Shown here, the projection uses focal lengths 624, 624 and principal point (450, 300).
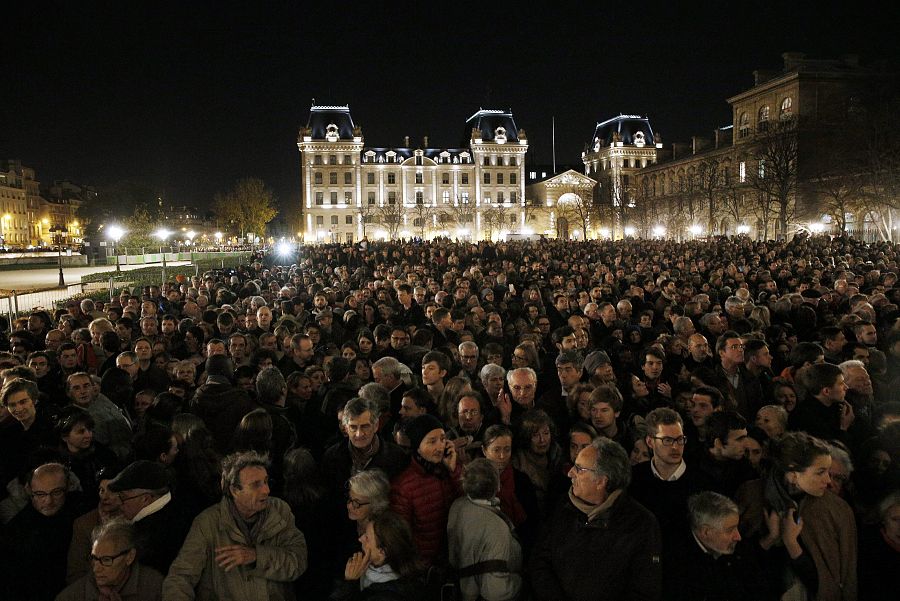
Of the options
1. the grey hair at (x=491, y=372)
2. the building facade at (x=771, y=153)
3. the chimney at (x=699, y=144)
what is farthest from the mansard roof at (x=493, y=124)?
the grey hair at (x=491, y=372)

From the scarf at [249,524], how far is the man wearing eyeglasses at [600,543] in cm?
149

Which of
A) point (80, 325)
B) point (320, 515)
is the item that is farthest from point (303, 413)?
point (80, 325)

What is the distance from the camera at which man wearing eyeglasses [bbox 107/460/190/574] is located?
3494mm

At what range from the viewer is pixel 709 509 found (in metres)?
3.16

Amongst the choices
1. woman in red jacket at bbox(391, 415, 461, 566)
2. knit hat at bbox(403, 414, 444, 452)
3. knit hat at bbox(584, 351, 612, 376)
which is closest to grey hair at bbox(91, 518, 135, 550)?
woman in red jacket at bbox(391, 415, 461, 566)

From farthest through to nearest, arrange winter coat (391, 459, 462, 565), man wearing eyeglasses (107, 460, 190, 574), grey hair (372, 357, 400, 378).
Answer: grey hair (372, 357, 400, 378), winter coat (391, 459, 462, 565), man wearing eyeglasses (107, 460, 190, 574)

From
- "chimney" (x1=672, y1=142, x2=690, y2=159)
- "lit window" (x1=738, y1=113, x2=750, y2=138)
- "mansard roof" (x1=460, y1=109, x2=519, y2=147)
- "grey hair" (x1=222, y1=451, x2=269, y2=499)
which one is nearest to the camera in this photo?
"grey hair" (x1=222, y1=451, x2=269, y2=499)

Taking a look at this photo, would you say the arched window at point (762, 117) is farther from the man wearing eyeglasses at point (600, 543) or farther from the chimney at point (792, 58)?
the man wearing eyeglasses at point (600, 543)

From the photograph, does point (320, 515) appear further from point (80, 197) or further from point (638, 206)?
point (80, 197)

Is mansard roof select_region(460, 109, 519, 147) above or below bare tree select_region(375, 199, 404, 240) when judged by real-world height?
above

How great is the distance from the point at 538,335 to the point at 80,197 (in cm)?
15021

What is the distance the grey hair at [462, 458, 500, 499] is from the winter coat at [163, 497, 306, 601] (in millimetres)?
997

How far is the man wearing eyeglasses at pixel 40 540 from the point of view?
3.42 m

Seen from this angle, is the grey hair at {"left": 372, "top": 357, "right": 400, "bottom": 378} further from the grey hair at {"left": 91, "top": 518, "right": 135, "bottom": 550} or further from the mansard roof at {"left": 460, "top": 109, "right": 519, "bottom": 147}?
the mansard roof at {"left": 460, "top": 109, "right": 519, "bottom": 147}
